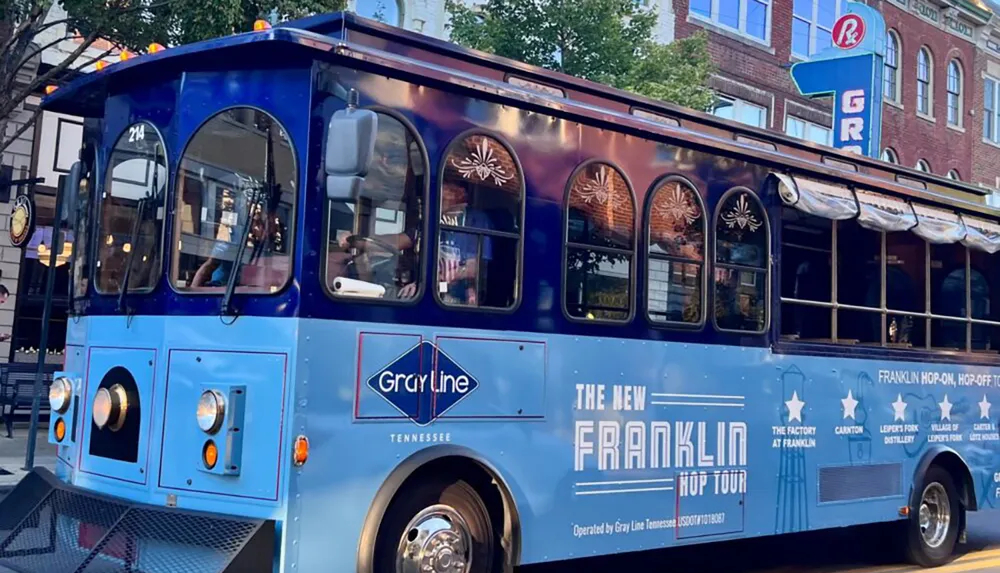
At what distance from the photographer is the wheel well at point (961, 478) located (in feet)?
30.2

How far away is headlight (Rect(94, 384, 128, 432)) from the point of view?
5777 millimetres

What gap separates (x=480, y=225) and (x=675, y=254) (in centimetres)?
171

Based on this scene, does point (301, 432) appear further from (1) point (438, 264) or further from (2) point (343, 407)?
(1) point (438, 264)

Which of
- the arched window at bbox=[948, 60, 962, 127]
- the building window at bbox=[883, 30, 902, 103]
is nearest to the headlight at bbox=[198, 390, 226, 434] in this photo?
the building window at bbox=[883, 30, 902, 103]

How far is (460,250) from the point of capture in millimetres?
5824

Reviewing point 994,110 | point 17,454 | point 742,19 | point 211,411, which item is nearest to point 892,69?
point 994,110

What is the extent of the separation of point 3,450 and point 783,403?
9679 mm

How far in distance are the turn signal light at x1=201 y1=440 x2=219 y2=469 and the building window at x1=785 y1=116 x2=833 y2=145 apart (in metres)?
22.2

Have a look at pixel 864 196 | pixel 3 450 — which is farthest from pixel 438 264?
pixel 3 450

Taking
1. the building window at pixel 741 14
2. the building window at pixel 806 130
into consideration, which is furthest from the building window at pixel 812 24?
the building window at pixel 806 130

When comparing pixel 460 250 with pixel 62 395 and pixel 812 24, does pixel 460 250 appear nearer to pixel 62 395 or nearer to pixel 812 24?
pixel 62 395

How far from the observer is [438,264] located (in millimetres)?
5711

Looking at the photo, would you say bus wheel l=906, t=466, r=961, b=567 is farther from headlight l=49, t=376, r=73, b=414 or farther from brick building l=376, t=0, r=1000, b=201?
brick building l=376, t=0, r=1000, b=201

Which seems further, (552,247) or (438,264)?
(552,247)
